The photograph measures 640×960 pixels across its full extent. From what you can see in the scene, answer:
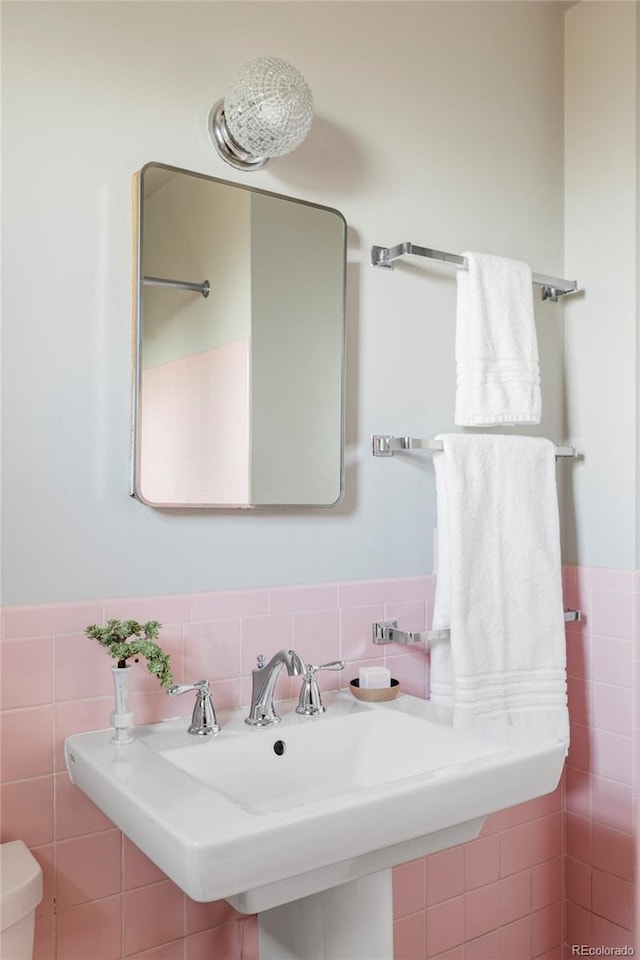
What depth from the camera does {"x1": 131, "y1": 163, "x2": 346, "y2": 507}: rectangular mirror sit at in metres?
1.41

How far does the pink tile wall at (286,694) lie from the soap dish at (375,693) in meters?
0.08

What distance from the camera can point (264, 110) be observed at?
1.41m

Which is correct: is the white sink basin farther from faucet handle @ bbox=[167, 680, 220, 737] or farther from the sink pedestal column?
the sink pedestal column

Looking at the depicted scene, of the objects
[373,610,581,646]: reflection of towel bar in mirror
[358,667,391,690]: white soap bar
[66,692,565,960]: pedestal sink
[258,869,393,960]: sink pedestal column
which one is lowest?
[258,869,393,960]: sink pedestal column

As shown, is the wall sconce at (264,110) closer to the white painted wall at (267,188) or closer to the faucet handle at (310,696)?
the white painted wall at (267,188)

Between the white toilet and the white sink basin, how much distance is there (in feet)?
0.43

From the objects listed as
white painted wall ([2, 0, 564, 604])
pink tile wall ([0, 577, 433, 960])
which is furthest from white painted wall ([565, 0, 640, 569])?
pink tile wall ([0, 577, 433, 960])

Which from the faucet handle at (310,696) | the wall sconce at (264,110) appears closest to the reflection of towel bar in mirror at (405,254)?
the wall sconce at (264,110)

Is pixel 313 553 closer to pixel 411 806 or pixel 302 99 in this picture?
pixel 411 806

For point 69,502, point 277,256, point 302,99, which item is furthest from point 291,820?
point 302,99

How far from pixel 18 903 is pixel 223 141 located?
4.21 ft

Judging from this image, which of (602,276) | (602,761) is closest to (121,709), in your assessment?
(602,761)

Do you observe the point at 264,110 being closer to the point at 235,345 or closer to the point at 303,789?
the point at 235,345

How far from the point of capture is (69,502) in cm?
134
